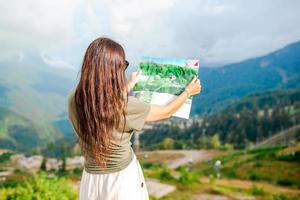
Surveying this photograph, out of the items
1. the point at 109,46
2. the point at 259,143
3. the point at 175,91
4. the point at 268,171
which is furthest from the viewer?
the point at 259,143

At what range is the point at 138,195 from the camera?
2734mm

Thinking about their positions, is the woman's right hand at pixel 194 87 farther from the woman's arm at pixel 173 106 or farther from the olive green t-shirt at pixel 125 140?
the olive green t-shirt at pixel 125 140

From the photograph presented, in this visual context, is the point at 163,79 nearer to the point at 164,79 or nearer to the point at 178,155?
the point at 164,79

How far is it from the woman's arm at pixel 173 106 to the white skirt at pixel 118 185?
25 centimetres

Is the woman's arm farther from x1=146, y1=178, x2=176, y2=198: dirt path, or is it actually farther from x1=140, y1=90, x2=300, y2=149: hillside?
x1=140, y1=90, x2=300, y2=149: hillside

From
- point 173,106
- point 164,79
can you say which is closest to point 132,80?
point 164,79

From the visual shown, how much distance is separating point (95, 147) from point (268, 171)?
1843cm

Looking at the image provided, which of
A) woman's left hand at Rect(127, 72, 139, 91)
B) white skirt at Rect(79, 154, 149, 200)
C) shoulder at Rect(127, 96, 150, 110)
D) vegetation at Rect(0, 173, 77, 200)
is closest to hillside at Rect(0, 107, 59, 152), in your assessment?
vegetation at Rect(0, 173, 77, 200)

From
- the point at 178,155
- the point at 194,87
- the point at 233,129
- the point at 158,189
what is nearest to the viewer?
the point at 194,87

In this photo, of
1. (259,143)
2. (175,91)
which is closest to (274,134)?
(259,143)

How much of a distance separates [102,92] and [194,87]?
0.64 meters

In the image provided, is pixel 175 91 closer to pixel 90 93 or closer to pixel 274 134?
pixel 90 93

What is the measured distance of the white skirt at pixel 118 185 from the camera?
2711 mm

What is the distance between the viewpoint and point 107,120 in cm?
268
